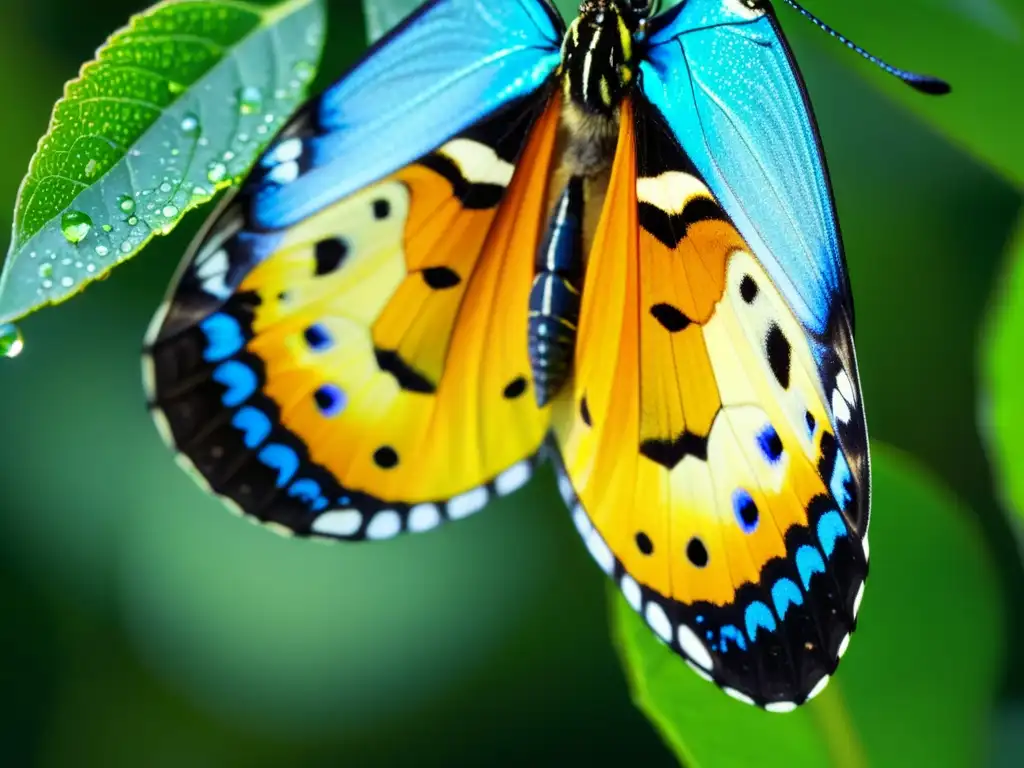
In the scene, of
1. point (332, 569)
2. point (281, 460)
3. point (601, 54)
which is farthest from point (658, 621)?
point (332, 569)

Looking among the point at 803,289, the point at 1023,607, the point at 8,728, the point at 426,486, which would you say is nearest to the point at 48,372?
the point at 8,728

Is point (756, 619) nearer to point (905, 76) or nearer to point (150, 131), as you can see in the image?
point (905, 76)

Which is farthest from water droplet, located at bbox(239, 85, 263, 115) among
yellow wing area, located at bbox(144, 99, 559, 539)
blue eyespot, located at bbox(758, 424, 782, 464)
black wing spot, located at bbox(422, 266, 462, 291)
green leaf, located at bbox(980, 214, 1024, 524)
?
green leaf, located at bbox(980, 214, 1024, 524)

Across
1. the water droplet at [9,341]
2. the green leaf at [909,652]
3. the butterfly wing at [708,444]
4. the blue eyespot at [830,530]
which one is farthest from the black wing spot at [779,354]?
the water droplet at [9,341]

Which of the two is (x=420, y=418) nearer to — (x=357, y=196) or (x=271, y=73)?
(x=357, y=196)

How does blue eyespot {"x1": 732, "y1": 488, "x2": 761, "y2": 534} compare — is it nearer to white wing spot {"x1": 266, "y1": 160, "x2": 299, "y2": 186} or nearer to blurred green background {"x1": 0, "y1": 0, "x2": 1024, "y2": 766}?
white wing spot {"x1": 266, "y1": 160, "x2": 299, "y2": 186}

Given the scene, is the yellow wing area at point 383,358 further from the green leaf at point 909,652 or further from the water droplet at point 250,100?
the green leaf at point 909,652
